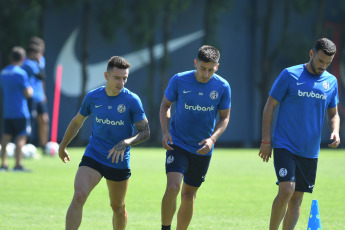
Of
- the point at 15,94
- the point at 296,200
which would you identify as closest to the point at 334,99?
the point at 296,200

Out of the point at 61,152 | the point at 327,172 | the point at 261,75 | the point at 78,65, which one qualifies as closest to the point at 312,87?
the point at 61,152

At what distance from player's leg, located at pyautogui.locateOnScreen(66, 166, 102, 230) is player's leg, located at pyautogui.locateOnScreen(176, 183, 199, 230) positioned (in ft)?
3.92

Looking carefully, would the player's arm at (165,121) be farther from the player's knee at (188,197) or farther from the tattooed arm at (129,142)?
the player's knee at (188,197)

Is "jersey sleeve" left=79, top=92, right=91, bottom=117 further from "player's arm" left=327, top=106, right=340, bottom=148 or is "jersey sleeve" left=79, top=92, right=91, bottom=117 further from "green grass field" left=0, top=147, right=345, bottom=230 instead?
"player's arm" left=327, top=106, right=340, bottom=148

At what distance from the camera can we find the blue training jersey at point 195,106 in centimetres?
830

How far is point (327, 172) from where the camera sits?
17125 mm

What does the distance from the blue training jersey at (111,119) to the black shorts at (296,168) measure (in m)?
1.58

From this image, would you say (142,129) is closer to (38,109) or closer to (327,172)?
(327,172)

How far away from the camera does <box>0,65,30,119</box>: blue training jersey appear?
53.0 feet

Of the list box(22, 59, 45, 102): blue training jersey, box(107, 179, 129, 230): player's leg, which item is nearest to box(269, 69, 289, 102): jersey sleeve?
box(107, 179, 129, 230): player's leg

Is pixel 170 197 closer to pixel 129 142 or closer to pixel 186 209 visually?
pixel 186 209

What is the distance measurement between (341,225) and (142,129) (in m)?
3.20

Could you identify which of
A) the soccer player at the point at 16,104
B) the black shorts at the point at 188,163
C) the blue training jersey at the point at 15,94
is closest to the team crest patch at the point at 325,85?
the black shorts at the point at 188,163

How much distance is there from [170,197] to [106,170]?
768 mm
